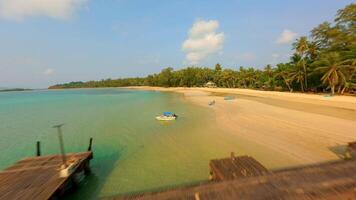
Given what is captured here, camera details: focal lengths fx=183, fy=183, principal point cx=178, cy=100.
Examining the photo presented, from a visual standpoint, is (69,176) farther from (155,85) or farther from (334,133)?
(155,85)

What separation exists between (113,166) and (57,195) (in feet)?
13.0

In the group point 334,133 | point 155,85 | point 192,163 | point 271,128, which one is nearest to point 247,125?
point 271,128

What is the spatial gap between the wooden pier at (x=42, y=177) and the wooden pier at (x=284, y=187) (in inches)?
126

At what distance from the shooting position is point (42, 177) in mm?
7379

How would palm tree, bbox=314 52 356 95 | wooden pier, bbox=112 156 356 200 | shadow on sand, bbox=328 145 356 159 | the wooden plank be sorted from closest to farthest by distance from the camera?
Result: wooden pier, bbox=112 156 356 200 → the wooden plank → shadow on sand, bbox=328 145 356 159 → palm tree, bbox=314 52 356 95

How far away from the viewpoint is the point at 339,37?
3797 centimetres

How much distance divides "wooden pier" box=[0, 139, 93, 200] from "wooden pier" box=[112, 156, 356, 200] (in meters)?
3.21

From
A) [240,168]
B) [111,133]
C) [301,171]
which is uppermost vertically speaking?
[301,171]

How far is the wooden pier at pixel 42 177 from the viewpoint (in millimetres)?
6333

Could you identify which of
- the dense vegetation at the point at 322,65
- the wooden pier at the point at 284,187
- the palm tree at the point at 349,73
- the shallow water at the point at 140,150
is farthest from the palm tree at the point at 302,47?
the wooden pier at the point at 284,187

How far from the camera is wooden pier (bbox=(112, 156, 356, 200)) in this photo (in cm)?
450

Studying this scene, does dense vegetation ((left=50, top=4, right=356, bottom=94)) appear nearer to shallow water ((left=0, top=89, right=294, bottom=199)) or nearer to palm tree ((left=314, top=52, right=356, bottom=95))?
palm tree ((left=314, top=52, right=356, bottom=95))

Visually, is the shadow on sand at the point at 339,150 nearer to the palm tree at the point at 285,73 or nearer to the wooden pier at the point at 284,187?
the wooden pier at the point at 284,187

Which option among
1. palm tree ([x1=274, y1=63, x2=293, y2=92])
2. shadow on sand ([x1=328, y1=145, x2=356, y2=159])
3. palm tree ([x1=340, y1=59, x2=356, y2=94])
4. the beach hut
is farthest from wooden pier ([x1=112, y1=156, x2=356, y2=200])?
the beach hut
